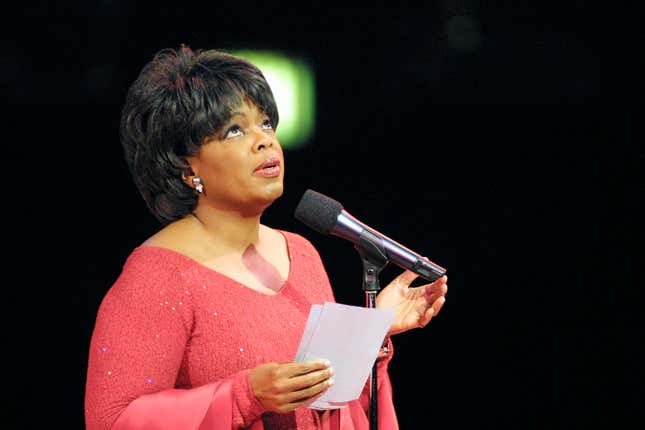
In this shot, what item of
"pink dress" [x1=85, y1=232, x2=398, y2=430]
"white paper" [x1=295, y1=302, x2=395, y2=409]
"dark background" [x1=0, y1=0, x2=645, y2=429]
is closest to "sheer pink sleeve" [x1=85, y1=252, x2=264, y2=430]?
"pink dress" [x1=85, y1=232, x2=398, y2=430]

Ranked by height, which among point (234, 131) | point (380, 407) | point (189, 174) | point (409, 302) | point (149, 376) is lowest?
point (380, 407)

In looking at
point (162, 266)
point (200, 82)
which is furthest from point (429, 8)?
point (162, 266)

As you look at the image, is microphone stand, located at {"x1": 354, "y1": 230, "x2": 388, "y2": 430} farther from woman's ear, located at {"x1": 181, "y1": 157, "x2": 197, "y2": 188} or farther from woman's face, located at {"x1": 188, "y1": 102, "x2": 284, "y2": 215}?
woman's ear, located at {"x1": 181, "y1": 157, "x2": 197, "y2": 188}

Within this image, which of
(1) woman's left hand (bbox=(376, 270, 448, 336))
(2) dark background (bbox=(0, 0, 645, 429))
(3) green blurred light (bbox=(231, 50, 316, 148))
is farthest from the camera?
(2) dark background (bbox=(0, 0, 645, 429))

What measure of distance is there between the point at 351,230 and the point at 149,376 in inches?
18.2

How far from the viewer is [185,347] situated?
1663 millimetres

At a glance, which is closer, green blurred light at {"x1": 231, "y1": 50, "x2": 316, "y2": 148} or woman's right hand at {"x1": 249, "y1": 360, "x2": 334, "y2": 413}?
woman's right hand at {"x1": 249, "y1": 360, "x2": 334, "y2": 413}

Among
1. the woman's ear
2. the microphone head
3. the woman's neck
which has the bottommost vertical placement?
the woman's neck

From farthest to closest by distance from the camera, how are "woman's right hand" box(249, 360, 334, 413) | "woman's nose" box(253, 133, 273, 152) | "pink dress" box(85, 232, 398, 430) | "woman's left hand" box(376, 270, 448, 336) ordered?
1. "woman's left hand" box(376, 270, 448, 336)
2. "woman's nose" box(253, 133, 273, 152)
3. "pink dress" box(85, 232, 398, 430)
4. "woman's right hand" box(249, 360, 334, 413)

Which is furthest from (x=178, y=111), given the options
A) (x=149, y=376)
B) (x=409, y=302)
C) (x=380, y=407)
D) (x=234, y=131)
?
(x=380, y=407)

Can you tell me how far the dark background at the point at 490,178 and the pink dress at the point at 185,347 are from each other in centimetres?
119

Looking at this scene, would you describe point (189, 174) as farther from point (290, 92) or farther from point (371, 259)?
point (290, 92)

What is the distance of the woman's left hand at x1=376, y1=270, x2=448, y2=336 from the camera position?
1864mm

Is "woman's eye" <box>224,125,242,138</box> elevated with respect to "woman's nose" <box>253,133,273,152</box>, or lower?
elevated
